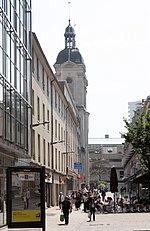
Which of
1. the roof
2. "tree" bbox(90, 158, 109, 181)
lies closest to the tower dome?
the roof

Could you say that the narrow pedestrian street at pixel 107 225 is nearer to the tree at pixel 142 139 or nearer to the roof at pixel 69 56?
the tree at pixel 142 139

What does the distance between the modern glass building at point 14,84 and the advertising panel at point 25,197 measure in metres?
5.58

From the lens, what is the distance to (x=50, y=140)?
55156 millimetres

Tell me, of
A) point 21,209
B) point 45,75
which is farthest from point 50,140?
point 21,209

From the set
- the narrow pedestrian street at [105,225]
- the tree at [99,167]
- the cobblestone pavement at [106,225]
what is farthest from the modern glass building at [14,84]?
the tree at [99,167]

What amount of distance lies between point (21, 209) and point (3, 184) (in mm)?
8061

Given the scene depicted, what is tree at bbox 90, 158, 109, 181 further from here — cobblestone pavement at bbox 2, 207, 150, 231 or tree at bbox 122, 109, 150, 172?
cobblestone pavement at bbox 2, 207, 150, 231

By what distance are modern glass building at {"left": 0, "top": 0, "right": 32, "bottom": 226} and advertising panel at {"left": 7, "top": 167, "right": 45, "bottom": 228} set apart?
558 cm

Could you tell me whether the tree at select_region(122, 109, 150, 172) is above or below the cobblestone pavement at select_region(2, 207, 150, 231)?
above

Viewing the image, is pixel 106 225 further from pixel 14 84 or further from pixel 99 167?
pixel 99 167

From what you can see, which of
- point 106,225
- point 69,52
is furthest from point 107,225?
point 69,52

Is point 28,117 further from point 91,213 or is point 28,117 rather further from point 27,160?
point 91,213

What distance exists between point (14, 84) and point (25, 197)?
10465mm

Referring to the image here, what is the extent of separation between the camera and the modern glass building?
26.9 meters
